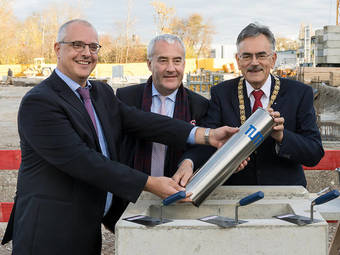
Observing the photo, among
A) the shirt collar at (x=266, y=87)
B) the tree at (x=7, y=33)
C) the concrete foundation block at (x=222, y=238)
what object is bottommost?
the concrete foundation block at (x=222, y=238)

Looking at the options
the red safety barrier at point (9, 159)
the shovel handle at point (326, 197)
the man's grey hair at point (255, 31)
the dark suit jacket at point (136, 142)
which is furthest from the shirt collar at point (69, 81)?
the red safety barrier at point (9, 159)

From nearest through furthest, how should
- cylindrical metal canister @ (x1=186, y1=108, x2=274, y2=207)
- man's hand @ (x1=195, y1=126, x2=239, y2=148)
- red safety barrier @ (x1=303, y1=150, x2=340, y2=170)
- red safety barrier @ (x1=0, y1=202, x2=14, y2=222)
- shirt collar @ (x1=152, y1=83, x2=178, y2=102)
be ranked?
cylindrical metal canister @ (x1=186, y1=108, x2=274, y2=207) < man's hand @ (x1=195, y1=126, x2=239, y2=148) < shirt collar @ (x1=152, y1=83, x2=178, y2=102) < red safety barrier @ (x1=0, y1=202, x2=14, y2=222) < red safety barrier @ (x1=303, y1=150, x2=340, y2=170)

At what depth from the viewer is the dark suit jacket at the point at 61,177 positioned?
1.86 metres

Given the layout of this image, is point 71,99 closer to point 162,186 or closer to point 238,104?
point 162,186

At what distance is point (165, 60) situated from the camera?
269 centimetres

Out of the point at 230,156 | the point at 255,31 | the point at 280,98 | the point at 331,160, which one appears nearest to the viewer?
the point at 230,156

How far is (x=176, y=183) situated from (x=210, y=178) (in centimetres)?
17

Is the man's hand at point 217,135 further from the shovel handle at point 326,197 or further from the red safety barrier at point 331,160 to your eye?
the red safety barrier at point 331,160

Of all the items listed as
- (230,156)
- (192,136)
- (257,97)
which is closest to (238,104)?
(257,97)

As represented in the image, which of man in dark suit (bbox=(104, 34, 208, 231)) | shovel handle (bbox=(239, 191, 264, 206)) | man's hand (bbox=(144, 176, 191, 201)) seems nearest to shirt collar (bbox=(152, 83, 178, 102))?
man in dark suit (bbox=(104, 34, 208, 231))

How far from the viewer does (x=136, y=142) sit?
8.69 ft

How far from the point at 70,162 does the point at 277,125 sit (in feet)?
3.00

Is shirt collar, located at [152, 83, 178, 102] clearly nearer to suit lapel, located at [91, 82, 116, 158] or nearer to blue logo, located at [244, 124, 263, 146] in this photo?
suit lapel, located at [91, 82, 116, 158]

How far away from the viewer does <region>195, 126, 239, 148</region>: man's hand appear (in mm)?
2087
